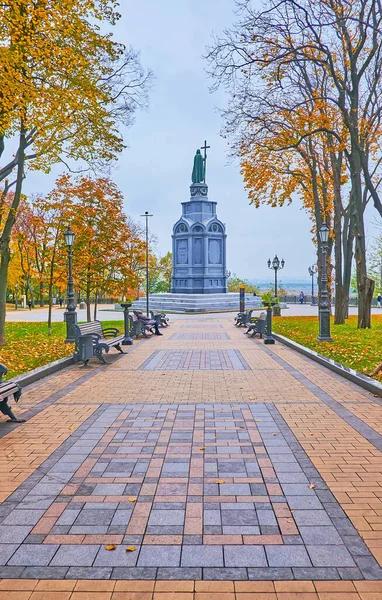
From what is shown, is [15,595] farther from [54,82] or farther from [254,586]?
[54,82]

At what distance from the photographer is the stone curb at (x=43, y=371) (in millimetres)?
8805

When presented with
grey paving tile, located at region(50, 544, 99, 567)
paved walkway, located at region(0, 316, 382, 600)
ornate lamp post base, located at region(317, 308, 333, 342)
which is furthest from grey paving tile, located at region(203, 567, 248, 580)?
ornate lamp post base, located at region(317, 308, 333, 342)

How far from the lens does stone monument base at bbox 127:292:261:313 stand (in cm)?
4091

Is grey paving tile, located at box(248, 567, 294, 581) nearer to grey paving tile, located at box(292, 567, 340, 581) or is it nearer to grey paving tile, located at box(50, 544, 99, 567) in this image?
grey paving tile, located at box(292, 567, 340, 581)

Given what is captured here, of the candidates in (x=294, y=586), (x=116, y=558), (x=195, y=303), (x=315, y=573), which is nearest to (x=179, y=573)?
(x=116, y=558)

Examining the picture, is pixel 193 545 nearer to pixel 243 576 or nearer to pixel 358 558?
pixel 243 576

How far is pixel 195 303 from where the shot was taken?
41375 millimetres

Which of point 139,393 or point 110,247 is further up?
point 110,247

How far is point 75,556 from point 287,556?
4.65 feet

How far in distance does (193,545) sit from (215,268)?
42646 millimetres

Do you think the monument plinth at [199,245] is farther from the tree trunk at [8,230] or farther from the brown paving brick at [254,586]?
the brown paving brick at [254,586]

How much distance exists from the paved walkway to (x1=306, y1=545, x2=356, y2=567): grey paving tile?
1cm

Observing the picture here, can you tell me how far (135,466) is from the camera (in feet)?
16.1

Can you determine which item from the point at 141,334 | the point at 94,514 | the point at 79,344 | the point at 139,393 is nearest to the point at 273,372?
the point at 139,393
